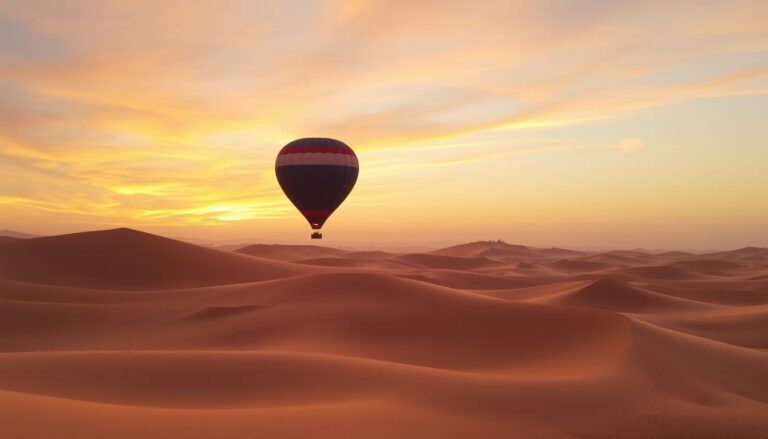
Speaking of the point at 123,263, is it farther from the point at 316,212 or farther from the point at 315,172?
the point at 315,172

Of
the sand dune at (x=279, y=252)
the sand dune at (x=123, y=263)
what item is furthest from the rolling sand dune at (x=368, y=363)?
the sand dune at (x=279, y=252)

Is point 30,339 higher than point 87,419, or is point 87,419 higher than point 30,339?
point 87,419

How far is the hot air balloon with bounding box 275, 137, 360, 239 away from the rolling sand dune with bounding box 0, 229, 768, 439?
248 inches

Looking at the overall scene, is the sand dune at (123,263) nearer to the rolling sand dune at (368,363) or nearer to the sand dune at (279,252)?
the rolling sand dune at (368,363)

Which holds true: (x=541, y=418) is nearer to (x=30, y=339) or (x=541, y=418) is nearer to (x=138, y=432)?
(x=138, y=432)

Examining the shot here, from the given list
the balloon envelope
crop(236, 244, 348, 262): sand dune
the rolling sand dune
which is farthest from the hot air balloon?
crop(236, 244, 348, 262): sand dune

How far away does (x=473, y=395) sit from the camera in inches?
306

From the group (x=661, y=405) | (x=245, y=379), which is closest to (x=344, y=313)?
(x=245, y=379)

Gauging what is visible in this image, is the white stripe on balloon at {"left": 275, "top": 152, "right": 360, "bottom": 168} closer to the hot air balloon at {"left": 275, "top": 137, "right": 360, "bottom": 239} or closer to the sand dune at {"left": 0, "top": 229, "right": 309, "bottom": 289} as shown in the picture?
the hot air balloon at {"left": 275, "top": 137, "right": 360, "bottom": 239}

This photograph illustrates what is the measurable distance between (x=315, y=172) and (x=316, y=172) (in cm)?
5

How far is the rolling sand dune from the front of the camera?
6469 mm

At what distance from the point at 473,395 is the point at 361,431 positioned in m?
2.43

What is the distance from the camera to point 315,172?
86.5 feet

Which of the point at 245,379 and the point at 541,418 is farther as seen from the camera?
the point at 245,379
